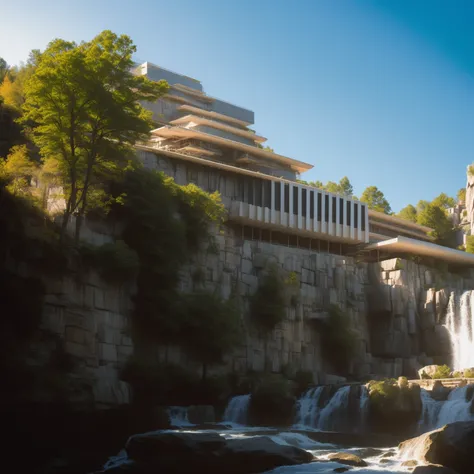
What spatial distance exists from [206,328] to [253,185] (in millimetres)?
19102

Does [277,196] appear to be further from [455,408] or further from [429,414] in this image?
[455,408]

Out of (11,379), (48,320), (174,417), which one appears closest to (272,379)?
(174,417)

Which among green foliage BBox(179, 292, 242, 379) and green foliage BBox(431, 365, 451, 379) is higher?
green foliage BBox(179, 292, 242, 379)

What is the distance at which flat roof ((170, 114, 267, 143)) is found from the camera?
218 feet

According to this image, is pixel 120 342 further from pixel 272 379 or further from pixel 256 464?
pixel 256 464

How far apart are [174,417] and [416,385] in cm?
1106

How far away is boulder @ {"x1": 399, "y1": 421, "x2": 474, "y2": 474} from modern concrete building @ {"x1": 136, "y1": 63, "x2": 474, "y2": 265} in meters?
32.0

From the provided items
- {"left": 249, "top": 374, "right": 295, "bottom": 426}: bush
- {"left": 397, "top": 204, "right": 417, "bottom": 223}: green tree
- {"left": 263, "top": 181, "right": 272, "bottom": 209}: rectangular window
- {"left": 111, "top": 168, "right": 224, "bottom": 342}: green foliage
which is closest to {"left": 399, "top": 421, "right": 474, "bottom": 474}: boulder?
{"left": 249, "top": 374, "right": 295, "bottom": 426}: bush

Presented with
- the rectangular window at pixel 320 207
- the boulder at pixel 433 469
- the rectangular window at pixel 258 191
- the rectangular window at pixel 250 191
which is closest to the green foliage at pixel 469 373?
the boulder at pixel 433 469

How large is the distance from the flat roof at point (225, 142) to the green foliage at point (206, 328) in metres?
19.8

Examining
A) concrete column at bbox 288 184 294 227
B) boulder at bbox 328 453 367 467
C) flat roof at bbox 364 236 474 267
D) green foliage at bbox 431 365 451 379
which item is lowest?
boulder at bbox 328 453 367 467

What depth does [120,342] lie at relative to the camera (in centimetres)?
3750

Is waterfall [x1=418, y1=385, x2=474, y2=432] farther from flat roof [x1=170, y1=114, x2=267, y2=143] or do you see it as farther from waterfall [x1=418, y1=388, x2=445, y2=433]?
flat roof [x1=170, y1=114, x2=267, y2=143]

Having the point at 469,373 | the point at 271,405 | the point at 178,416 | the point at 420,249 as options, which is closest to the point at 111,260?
the point at 178,416
